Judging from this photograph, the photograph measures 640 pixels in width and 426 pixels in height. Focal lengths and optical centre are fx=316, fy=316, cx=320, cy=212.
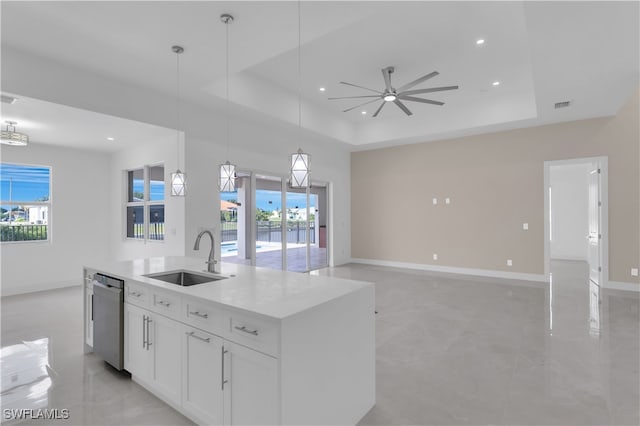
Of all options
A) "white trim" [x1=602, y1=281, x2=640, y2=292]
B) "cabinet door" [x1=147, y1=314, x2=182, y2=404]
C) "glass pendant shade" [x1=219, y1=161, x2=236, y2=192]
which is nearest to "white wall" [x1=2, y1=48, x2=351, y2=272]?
"glass pendant shade" [x1=219, y1=161, x2=236, y2=192]

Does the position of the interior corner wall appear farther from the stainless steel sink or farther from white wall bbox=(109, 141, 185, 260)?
the stainless steel sink

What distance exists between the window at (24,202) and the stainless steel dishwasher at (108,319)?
408cm

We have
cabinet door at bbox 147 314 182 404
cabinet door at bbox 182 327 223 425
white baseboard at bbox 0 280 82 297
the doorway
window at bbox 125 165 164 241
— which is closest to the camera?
cabinet door at bbox 182 327 223 425

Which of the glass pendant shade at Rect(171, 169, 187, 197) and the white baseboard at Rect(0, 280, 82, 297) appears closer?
the glass pendant shade at Rect(171, 169, 187, 197)

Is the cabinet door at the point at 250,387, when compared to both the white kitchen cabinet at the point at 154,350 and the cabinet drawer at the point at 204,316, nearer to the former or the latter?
the cabinet drawer at the point at 204,316

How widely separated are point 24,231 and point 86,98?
3.38m

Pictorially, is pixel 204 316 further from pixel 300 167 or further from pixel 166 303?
pixel 300 167

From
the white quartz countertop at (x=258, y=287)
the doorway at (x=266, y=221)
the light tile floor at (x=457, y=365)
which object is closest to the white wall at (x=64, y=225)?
the light tile floor at (x=457, y=365)

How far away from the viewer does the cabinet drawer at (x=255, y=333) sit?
158 centimetres

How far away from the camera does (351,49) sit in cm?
439

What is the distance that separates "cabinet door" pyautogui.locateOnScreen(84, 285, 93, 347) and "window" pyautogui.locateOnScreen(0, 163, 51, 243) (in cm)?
384

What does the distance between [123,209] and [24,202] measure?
151 cm

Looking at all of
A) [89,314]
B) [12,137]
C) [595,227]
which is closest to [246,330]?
[89,314]

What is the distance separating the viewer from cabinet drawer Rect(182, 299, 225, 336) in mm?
1860
